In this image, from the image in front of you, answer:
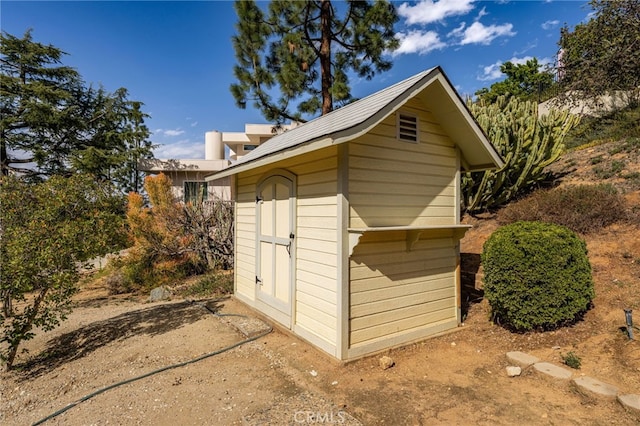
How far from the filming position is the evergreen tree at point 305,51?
10.5m

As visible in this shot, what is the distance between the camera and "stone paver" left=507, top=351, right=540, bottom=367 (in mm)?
3536

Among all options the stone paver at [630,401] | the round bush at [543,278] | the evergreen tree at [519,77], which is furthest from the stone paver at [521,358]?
the evergreen tree at [519,77]

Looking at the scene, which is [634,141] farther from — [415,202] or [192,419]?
[192,419]

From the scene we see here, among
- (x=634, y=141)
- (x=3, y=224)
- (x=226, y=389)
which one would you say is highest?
(x=634, y=141)

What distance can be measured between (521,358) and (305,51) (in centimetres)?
1040

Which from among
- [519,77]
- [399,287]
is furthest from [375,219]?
[519,77]

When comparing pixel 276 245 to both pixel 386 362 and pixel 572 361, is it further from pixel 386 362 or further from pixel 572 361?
pixel 572 361

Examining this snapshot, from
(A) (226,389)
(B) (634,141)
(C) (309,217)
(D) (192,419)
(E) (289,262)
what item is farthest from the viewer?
(B) (634,141)

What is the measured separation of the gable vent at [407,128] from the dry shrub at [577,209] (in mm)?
4188

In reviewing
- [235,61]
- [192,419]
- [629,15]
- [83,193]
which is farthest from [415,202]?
[629,15]

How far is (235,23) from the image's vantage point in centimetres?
1066

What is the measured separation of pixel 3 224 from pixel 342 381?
4.60 meters

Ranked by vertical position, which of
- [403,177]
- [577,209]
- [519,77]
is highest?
[519,77]

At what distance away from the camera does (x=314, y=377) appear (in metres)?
3.54
